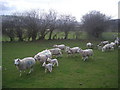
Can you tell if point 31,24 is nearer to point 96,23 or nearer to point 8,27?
point 8,27

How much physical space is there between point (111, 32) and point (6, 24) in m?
23.4

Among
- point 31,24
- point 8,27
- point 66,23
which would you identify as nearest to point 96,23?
point 66,23

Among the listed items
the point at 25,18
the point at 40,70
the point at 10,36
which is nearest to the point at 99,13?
the point at 25,18

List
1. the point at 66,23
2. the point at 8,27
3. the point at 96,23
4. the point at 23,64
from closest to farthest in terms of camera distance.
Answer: the point at 23,64 < the point at 8,27 < the point at 96,23 < the point at 66,23

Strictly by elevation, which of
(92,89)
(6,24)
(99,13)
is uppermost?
(99,13)

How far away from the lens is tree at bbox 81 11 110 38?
1310 inches

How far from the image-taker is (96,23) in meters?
33.2

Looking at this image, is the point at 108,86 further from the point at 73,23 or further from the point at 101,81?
the point at 73,23

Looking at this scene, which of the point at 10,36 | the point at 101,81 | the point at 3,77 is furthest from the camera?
the point at 10,36

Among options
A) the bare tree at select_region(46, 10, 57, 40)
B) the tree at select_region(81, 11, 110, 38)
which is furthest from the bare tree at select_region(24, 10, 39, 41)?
the tree at select_region(81, 11, 110, 38)

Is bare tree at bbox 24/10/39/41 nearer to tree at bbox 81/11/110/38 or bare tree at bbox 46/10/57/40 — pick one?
bare tree at bbox 46/10/57/40

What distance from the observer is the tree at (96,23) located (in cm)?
3328

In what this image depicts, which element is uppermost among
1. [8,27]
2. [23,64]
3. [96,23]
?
[96,23]

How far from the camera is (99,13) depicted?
34469mm
